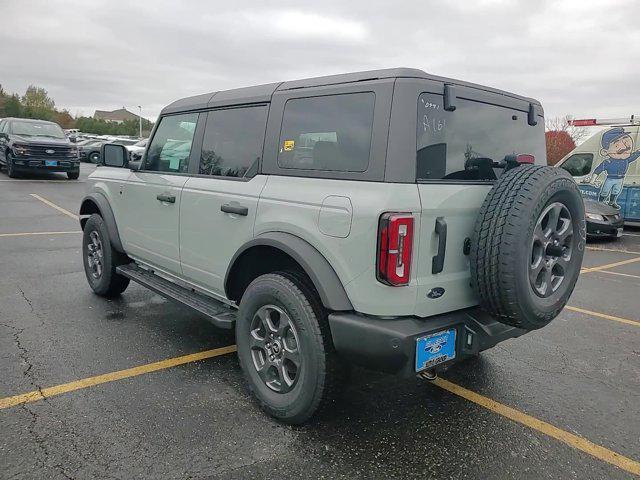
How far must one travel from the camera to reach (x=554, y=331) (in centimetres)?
469

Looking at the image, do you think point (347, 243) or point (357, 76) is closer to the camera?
point (347, 243)

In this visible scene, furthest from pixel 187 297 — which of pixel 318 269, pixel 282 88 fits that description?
pixel 282 88

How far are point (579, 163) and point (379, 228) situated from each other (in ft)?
40.0

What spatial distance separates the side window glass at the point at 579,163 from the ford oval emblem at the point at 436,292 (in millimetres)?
11732

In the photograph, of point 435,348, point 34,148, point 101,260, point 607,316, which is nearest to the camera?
point 435,348

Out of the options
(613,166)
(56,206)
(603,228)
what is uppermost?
(613,166)

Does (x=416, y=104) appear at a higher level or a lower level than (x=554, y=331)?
higher

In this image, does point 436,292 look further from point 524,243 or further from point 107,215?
point 107,215

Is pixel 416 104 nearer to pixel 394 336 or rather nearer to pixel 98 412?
pixel 394 336

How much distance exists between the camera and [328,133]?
9.32 ft

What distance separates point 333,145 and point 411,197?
0.59 m

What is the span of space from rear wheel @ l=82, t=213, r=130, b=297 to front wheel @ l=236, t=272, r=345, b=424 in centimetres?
232

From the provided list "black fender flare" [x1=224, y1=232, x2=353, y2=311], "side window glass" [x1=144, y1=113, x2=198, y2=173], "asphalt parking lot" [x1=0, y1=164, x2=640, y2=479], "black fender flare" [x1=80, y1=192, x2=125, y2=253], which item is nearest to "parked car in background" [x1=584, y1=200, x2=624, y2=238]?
"asphalt parking lot" [x1=0, y1=164, x2=640, y2=479]

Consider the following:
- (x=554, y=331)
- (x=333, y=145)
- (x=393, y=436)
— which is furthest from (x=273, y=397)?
(x=554, y=331)
